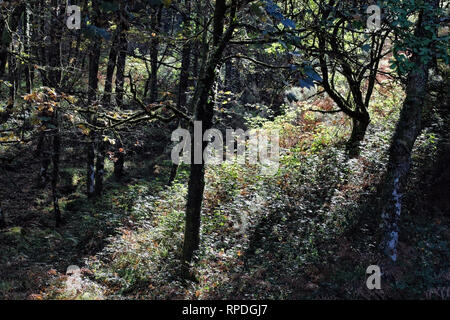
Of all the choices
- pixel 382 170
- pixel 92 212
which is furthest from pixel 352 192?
pixel 92 212

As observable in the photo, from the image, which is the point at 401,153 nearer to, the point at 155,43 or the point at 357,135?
the point at 357,135

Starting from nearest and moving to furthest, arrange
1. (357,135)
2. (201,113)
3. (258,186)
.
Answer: (201,113), (258,186), (357,135)

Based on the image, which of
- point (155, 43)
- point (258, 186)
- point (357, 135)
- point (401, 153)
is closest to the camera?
point (401, 153)

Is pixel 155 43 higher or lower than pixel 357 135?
higher

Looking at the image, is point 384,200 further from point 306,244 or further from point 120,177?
point 120,177

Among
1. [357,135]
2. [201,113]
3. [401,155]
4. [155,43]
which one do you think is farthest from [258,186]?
[155,43]

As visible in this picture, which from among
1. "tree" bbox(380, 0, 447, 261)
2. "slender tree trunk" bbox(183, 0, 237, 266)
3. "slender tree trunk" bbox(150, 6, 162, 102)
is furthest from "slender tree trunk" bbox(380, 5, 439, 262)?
"slender tree trunk" bbox(150, 6, 162, 102)

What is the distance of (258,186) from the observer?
432 inches

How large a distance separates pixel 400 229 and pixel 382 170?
222cm

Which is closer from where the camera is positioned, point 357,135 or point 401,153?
point 401,153

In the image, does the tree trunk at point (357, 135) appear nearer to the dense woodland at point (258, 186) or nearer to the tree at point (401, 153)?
the dense woodland at point (258, 186)

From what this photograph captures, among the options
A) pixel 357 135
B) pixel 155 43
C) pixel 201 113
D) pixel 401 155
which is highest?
pixel 155 43

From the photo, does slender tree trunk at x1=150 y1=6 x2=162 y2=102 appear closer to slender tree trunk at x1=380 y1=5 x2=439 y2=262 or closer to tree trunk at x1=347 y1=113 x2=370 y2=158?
slender tree trunk at x1=380 y1=5 x2=439 y2=262

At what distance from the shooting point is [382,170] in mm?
9961
